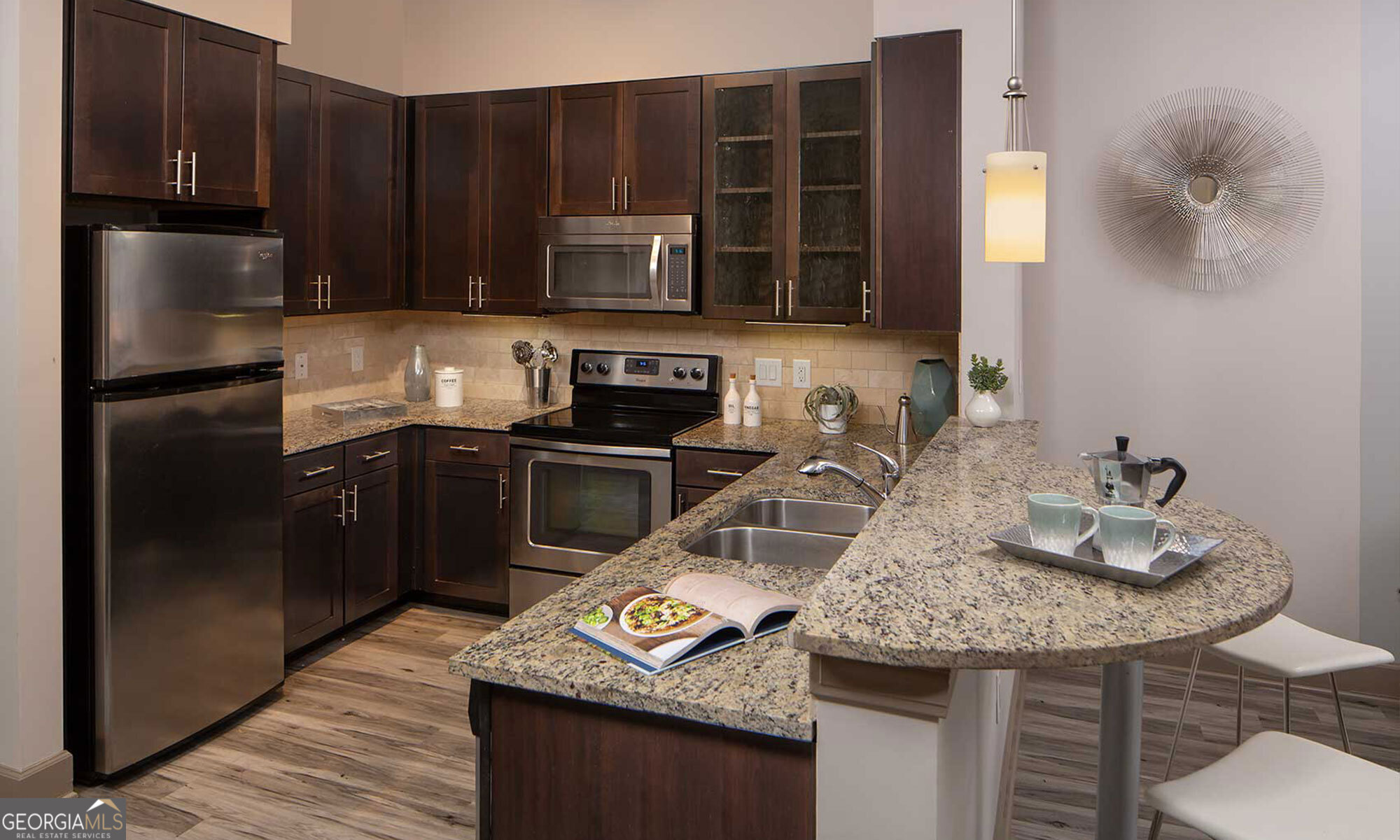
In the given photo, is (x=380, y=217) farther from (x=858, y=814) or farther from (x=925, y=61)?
(x=858, y=814)

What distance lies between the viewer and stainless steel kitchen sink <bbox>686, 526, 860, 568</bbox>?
2521 millimetres

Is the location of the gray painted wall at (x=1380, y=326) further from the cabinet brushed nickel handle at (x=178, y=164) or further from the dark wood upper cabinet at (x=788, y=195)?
the cabinet brushed nickel handle at (x=178, y=164)

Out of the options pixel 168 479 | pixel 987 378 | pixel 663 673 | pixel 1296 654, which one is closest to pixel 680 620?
pixel 663 673

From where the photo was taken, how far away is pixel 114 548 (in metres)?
2.71

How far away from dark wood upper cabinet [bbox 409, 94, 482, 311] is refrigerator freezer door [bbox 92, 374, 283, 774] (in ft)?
4.17

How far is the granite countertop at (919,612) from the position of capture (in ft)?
3.94

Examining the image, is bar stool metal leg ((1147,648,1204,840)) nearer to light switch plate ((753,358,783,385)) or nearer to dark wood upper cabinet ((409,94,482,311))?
light switch plate ((753,358,783,385))

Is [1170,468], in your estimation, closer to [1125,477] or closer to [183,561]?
[1125,477]

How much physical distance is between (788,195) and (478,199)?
57.5 inches

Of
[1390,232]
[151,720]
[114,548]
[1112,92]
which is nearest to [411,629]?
[151,720]

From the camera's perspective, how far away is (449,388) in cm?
446

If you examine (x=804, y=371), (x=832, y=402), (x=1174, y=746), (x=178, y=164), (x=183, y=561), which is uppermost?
(x=178, y=164)

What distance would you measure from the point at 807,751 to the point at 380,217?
3548 mm

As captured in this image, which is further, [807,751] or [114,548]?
[114,548]
